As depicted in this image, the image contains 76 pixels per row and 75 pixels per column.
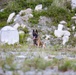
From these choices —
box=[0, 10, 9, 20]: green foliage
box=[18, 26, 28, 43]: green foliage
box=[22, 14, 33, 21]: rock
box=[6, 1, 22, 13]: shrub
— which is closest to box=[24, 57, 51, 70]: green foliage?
box=[18, 26, 28, 43]: green foliage

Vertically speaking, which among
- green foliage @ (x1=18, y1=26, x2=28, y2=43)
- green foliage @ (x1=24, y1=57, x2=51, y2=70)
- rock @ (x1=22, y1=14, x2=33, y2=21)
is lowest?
green foliage @ (x1=18, y1=26, x2=28, y2=43)

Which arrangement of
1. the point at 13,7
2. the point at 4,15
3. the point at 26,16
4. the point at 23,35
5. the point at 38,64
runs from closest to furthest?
the point at 38,64 < the point at 23,35 < the point at 26,16 < the point at 4,15 < the point at 13,7

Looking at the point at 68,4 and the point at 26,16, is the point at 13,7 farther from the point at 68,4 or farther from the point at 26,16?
the point at 68,4

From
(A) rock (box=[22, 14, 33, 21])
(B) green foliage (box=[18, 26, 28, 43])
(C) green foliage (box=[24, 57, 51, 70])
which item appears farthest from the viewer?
(A) rock (box=[22, 14, 33, 21])

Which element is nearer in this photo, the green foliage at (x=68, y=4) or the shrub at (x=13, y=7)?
the green foliage at (x=68, y=4)

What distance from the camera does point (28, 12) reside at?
24094mm

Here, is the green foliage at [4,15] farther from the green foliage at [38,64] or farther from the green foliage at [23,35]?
the green foliage at [38,64]

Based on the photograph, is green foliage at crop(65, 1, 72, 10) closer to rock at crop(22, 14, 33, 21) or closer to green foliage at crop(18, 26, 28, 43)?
rock at crop(22, 14, 33, 21)

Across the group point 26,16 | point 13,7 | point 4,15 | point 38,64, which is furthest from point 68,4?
point 38,64

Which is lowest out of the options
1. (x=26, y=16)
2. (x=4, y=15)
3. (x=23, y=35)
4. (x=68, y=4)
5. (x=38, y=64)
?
(x=23, y=35)

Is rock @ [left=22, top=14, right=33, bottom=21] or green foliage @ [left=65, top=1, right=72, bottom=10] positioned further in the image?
green foliage @ [left=65, top=1, right=72, bottom=10]

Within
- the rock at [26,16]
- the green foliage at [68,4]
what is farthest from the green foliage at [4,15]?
the green foliage at [68,4]

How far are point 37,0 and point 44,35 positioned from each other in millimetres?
4779

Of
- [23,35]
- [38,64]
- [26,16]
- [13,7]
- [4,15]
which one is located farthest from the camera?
[13,7]
